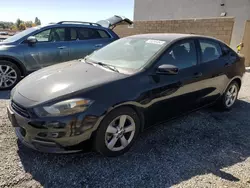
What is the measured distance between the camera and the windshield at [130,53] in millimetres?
3223

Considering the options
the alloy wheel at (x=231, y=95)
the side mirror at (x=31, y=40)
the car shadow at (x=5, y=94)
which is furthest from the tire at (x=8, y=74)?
the alloy wheel at (x=231, y=95)

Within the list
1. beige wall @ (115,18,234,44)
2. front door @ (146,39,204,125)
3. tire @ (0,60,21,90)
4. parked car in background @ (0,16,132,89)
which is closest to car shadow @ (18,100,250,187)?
front door @ (146,39,204,125)

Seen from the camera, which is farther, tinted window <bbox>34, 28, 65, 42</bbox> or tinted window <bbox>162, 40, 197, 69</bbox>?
tinted window <bbox>34, 28, 65, 42</bbox>

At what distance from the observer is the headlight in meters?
2.43

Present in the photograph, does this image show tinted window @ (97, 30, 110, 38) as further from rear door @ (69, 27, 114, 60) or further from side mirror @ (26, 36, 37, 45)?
side mirror @ (26, 36, 37, 45)

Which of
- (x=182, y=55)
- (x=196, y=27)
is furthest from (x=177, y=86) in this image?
(x=196, y=27)

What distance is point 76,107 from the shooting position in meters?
2.47

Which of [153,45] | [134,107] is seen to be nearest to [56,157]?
[134,107]

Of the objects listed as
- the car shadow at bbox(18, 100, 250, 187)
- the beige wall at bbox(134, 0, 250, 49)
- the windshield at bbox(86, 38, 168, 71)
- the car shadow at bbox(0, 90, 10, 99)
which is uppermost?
the beige wall at bbox(134, 0, 250, 49)

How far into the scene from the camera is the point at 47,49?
19.0 feet

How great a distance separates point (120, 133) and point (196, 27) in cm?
848

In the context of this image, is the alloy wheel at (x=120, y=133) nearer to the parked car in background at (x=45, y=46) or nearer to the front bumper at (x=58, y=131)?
the front bumper at (x=58, y=131)

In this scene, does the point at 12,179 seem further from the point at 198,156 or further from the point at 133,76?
the point at 198,156

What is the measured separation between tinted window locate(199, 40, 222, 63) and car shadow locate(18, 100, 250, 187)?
3.95ft
